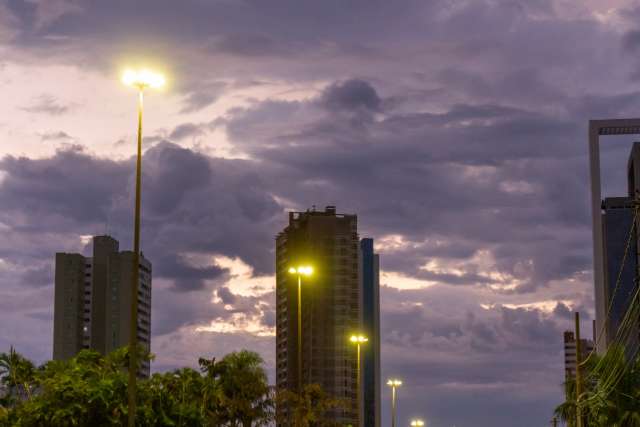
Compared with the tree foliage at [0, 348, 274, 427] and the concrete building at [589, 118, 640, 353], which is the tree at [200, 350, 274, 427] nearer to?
the tree foliage at [0, 348, 274, 427]

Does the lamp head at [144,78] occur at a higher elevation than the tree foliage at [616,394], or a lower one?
higher

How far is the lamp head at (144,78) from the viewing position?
38281mm

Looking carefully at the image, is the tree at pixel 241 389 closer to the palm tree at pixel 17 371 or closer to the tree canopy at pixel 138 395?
the tree canopy at pixel 138 395

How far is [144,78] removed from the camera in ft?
126

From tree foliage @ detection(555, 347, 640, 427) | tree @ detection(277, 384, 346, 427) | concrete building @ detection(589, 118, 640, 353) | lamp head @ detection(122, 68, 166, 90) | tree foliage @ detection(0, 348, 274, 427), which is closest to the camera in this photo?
lamp head @ detection(122, 68, 166, 90)

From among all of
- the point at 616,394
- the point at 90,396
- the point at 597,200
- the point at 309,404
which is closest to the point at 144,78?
the point at 90,396

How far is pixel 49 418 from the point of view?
2008 inches

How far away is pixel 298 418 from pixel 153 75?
153ft

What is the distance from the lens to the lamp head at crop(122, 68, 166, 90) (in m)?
38.3

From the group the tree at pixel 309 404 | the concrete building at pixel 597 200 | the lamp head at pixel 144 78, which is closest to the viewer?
the lamp head at pixel 144 78

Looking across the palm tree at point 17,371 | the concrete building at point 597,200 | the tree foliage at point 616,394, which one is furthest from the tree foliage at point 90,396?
the concrete building at point 597,200

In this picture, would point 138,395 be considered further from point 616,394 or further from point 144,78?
point 616,394

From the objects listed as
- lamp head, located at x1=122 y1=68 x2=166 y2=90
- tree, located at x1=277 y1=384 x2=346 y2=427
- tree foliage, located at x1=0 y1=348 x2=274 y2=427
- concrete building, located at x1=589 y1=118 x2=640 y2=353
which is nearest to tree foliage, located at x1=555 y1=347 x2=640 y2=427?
tree, located at x1=277 y1=384 x2=346 y2=427

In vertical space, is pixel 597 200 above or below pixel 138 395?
above
